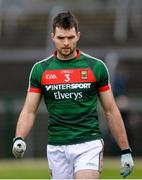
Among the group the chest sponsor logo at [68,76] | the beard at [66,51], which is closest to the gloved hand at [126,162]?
the chest sponsor logo at [68,76]

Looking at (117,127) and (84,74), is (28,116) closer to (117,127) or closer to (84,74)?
(84,74)

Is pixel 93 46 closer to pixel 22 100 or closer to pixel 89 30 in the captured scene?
pixel 89 30

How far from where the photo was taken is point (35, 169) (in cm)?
1753

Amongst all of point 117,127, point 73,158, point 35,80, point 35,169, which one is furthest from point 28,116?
point 35,169

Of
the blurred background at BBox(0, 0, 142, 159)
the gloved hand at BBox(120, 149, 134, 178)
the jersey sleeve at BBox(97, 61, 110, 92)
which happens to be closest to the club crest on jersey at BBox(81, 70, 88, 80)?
the jersey sleeve at BBox(97, 61, 110, 92)

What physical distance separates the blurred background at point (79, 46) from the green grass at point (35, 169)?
2.54 feet

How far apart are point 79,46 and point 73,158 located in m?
15.4

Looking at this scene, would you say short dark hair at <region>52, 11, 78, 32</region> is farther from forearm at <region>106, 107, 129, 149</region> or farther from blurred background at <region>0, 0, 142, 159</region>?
blurred background at <region>0, 0, 142, 159</region>

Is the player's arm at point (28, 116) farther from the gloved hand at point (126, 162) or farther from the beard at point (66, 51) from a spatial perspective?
the gloved hand at point (126, 162)

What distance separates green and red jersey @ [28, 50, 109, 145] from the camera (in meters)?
9.20

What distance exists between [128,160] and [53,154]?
759 mm

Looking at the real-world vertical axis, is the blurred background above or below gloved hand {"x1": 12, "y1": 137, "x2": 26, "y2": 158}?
above

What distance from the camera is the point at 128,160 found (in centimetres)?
939

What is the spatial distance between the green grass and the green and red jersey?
20.8ft
